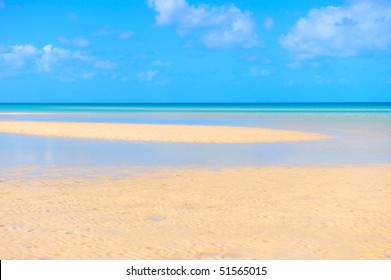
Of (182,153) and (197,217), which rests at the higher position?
(182,153)

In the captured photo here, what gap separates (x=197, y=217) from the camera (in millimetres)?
9805

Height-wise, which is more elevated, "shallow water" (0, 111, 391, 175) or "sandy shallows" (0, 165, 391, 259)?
"shallow water" (0, 111, 391, 175)

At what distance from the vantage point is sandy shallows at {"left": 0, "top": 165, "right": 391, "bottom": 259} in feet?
25.8

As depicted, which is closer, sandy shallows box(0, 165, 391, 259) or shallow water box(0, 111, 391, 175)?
sandy shallows box(0, 165, 391, 259)

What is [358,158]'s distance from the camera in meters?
19.2

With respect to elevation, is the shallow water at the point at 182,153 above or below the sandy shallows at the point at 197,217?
above

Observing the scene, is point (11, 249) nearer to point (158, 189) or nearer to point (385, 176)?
point (158, 189)

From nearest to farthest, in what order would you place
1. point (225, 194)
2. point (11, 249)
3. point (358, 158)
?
1. point (11, 249)
2. point (225, 194)
3. point (358, 158)

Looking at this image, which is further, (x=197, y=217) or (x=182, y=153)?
(x=182, y=153)

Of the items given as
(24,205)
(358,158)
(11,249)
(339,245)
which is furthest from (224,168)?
(11,249)

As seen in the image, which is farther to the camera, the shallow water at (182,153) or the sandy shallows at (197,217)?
the shallow water at (182,153)

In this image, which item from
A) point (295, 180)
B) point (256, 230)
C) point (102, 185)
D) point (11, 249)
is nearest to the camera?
point (11, 249)

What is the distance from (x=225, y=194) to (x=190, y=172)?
345 cm

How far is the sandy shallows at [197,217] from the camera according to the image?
7852 millimetres
